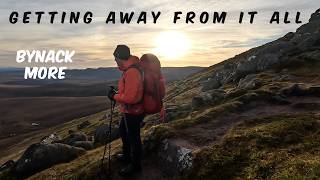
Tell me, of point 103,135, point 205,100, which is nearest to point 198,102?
point 205,100

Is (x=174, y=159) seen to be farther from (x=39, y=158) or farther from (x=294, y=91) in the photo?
(x=294, y=91)

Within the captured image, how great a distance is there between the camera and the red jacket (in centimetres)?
1633

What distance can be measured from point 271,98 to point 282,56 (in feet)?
99.3

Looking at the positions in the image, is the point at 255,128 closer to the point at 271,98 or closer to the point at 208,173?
the point at 208,173

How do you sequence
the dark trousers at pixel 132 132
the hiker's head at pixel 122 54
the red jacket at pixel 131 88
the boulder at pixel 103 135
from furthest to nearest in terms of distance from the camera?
1. the boulder at pixel 103 135
2. the dark trousers at pixel 132 132
3. the hiker's head at pixel 122 54
4. the red jacket at pixel 131 88

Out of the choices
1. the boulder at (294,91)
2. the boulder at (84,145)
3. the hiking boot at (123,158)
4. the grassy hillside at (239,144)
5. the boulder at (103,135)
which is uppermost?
the boulder at (294,91)

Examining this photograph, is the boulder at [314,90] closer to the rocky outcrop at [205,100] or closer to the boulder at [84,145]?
the rocky outcrop at [205,100]

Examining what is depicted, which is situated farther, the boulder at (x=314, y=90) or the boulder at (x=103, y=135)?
the boulder at (x=103, y=135)

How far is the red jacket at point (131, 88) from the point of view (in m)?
16.3

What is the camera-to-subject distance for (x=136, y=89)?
16.4m

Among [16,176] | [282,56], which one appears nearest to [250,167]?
[16,176]

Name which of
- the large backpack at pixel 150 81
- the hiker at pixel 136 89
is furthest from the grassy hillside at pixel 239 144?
the large backpack at pixel 150 81

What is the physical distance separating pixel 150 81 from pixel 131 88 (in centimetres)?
86

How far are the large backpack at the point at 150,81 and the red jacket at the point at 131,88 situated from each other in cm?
29
